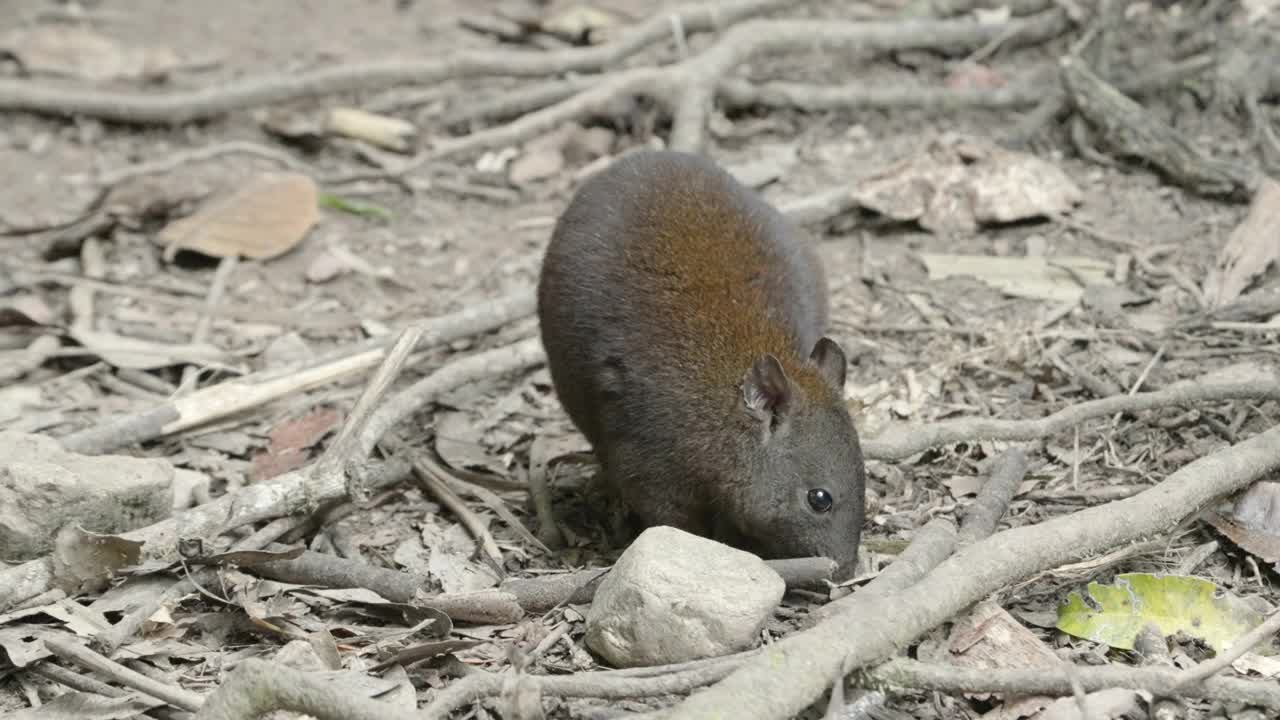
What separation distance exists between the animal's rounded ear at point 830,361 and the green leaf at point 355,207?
3869 millimetres

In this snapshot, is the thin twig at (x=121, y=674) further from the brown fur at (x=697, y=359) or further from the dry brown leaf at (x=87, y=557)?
the brown fur at (x=697, y=359)

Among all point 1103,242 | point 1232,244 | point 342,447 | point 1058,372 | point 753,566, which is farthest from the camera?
point 1103,242

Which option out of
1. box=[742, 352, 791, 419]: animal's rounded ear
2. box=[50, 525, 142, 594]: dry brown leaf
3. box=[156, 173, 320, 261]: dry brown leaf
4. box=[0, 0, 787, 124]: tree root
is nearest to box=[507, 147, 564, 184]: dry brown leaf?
box=[0, 0, 787, 124]: tree root

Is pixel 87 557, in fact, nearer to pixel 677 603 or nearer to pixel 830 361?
pixel 677 603

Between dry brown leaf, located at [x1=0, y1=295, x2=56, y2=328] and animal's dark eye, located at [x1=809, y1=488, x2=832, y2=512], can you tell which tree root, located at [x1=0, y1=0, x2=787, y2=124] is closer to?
dry brown leaf, located at [x1=0, y1=295, x2=56, y2=328]

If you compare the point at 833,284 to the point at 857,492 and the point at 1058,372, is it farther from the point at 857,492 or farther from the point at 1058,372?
the point at 857,492

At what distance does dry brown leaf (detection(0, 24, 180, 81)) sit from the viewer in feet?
32.6

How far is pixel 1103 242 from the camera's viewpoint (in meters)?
7.48

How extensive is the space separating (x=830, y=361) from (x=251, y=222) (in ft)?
13.6

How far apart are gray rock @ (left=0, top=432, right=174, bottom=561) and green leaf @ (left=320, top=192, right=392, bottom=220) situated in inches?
144

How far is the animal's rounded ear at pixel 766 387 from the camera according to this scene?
206 inches

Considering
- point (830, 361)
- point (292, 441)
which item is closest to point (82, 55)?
point (292, 441)

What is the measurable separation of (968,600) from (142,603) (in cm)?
268

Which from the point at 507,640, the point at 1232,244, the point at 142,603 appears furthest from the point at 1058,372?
the point at 142,603
